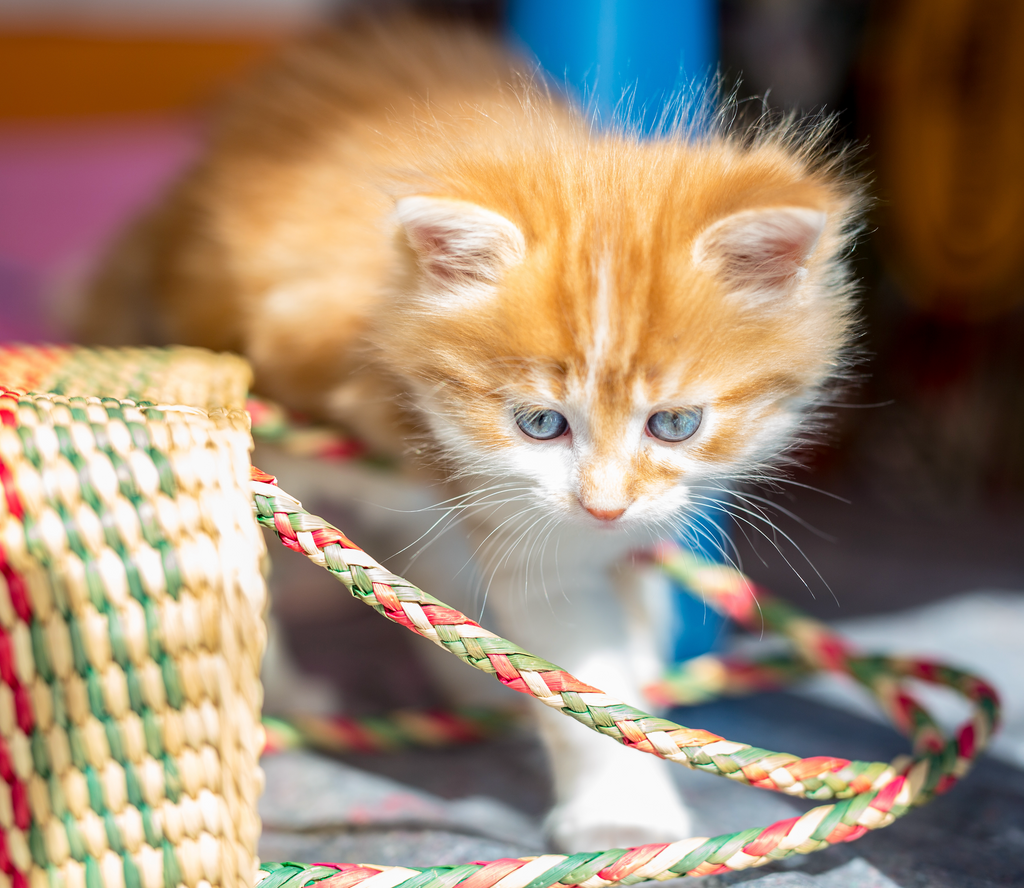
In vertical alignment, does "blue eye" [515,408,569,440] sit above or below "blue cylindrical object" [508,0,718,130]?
below

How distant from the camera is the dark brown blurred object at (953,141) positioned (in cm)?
187

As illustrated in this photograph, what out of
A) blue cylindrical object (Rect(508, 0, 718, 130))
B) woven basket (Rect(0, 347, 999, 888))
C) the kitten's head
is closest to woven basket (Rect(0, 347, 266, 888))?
woven basket (Rect(0, 347, 999, 888))

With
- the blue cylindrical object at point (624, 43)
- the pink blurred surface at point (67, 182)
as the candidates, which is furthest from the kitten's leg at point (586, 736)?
the pink blurred surface at point (67, 182)

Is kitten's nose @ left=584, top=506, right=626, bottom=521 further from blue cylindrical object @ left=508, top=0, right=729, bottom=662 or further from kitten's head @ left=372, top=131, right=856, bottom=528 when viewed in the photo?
blue cylindrical object @ left=508, top=0, right=729, bottom=662

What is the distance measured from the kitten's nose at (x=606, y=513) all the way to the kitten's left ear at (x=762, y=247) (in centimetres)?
26

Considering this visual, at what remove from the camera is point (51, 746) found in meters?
0.72

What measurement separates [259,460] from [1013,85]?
171 centimetres

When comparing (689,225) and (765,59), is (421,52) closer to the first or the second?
(689,225)

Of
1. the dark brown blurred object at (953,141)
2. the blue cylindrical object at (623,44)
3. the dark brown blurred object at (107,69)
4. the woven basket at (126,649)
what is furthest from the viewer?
the dark brown blurred object at (107,69)

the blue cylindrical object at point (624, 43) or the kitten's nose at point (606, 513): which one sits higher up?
the blue cylindrical object at point (624, 43)

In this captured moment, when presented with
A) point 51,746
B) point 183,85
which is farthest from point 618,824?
point 183,85

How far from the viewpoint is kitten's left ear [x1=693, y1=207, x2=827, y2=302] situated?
83 centimetres

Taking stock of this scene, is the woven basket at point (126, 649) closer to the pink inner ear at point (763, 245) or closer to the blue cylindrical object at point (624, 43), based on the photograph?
the pink inner ear at point (763, 245)

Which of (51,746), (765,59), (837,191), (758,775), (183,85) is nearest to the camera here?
(51,746)
